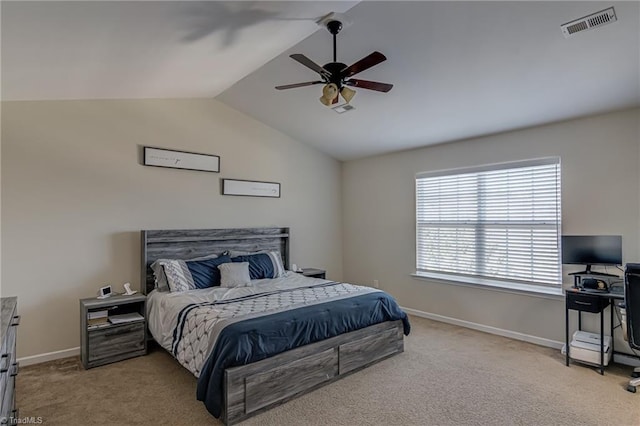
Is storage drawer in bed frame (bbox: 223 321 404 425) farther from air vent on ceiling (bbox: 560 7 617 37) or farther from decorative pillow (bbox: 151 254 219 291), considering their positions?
air vent on ceiling (bbox: 560 7 617 37)

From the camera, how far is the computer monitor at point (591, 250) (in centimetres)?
327

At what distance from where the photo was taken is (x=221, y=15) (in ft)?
7.97

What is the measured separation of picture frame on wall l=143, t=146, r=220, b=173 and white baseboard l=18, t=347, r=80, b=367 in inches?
83.9

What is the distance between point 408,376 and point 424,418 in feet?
2.13

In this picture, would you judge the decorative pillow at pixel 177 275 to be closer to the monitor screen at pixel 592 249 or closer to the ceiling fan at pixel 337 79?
the ceiling fan at pixel 337 79

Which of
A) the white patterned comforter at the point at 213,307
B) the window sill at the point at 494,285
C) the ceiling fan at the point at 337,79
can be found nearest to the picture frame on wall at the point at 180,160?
the white patterned comforter at the point at 213,307

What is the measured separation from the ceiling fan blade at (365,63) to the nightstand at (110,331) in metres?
3.05

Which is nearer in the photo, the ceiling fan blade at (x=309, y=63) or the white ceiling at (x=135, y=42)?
the white ceiling at (x=135, y=42)

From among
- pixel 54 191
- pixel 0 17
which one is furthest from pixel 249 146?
pixel 0 17

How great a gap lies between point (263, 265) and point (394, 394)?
7.53ft

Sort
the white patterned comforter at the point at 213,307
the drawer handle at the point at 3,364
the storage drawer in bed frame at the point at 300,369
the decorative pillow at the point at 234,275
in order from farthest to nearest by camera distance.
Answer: the decorative pillow at the point at 234,275 → the white patterned comforter at the point at 213,307 → the storage drawer in bed frame at the point at 300,369 → the drawer handle at the point at 3,364

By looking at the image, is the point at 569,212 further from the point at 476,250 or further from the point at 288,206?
the point at 288,206

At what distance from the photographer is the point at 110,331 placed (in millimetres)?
3418

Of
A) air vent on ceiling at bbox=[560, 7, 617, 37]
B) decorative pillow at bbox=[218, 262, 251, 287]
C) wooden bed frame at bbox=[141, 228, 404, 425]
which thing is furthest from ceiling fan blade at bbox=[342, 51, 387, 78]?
decorative pillow at bbox=[218, 262, 251, 287]
